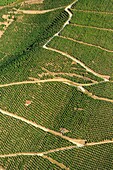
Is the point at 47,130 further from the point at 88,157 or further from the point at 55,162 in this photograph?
the point at 88,157

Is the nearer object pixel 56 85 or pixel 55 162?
pixel 55 162

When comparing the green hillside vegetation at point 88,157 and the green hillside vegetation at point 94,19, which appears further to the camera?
the green hillside vegetation at point 94,19

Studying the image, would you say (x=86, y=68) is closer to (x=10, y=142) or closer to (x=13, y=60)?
(x=13, y=60)

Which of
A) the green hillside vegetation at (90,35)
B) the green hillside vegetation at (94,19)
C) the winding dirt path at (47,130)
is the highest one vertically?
the green hillside vegetation at (94,19)

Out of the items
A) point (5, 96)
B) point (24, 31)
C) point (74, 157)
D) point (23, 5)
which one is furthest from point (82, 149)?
point (23, 5)

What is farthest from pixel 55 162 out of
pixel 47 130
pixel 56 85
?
pixel 56 85

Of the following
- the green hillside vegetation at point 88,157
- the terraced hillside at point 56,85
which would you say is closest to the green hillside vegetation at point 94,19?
the terraced hillside at point 56,85

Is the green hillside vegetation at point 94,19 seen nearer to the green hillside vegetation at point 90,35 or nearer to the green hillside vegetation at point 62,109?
the green hillside vegetation at point 90,35

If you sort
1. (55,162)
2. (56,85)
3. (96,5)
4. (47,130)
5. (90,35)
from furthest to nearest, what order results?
(96,5), (90,35), (56,85), (47,130), (55,162)
